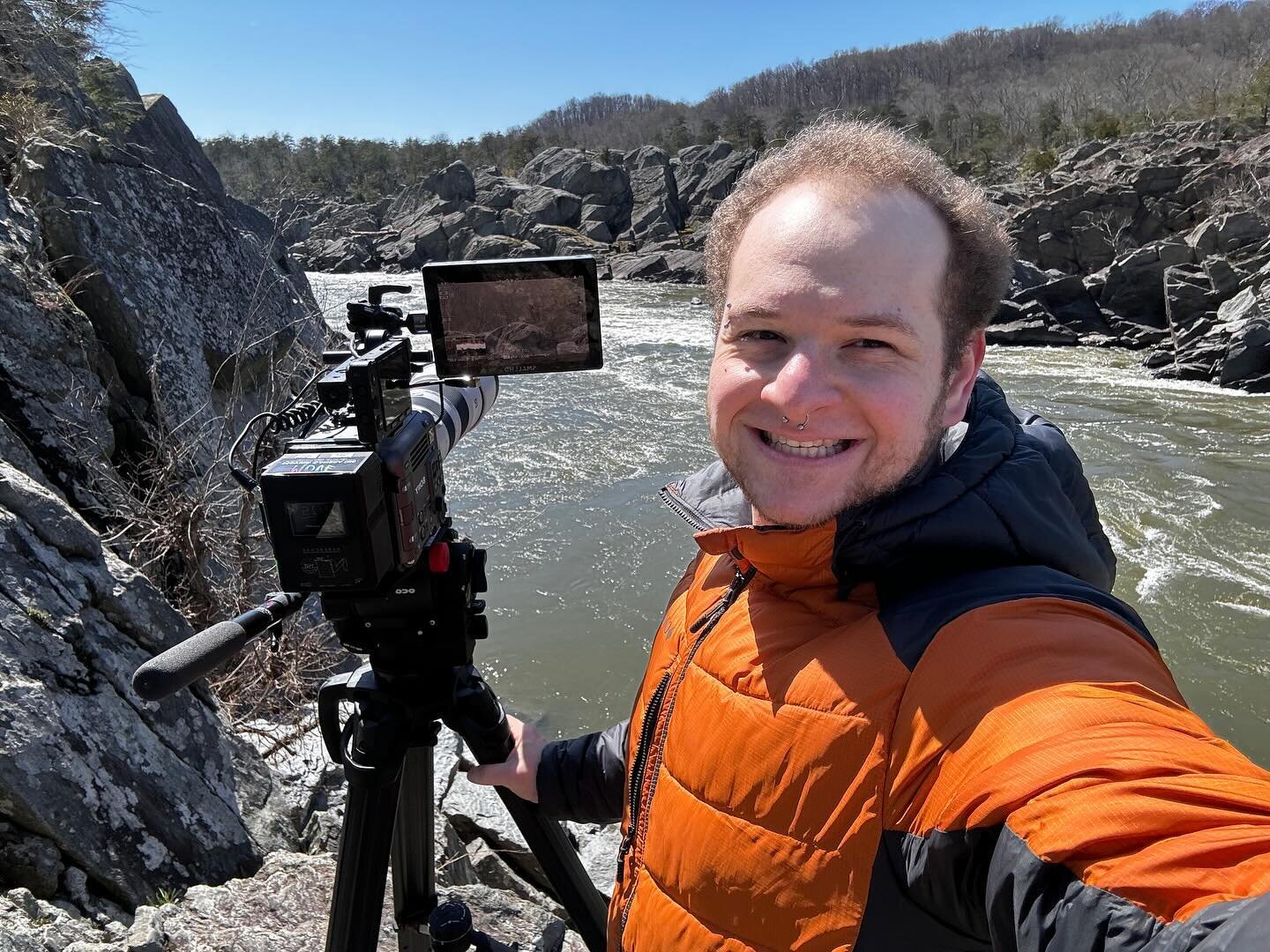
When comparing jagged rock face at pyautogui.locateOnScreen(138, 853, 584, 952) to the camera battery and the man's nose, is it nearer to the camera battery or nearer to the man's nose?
the camera battery

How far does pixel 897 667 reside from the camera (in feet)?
2.59

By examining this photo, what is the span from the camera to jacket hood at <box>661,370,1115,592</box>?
86 centimetres

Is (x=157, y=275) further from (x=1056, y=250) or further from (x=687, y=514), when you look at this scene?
(x=1056, y=250)

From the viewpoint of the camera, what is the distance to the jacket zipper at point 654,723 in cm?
105

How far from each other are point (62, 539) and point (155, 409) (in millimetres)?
1816

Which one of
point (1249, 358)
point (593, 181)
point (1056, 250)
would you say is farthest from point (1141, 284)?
point (593, 181)

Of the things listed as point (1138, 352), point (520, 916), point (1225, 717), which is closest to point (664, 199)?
point (1138, 352)

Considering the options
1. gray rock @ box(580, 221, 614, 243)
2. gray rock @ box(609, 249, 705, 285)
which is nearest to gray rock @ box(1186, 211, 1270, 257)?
gray rock @ box(609, 249, 705, 285)

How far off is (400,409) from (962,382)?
755 mm

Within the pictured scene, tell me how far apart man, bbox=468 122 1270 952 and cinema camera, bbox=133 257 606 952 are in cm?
30

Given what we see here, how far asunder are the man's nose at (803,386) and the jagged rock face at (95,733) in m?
1.73

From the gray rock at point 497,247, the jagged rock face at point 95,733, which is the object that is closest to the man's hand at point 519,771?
the jagged rock face at point 95,733

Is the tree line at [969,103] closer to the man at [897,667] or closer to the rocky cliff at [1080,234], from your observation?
the rocky cliff at [1080,234]

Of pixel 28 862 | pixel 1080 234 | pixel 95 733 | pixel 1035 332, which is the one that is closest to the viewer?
pixel 28 862
